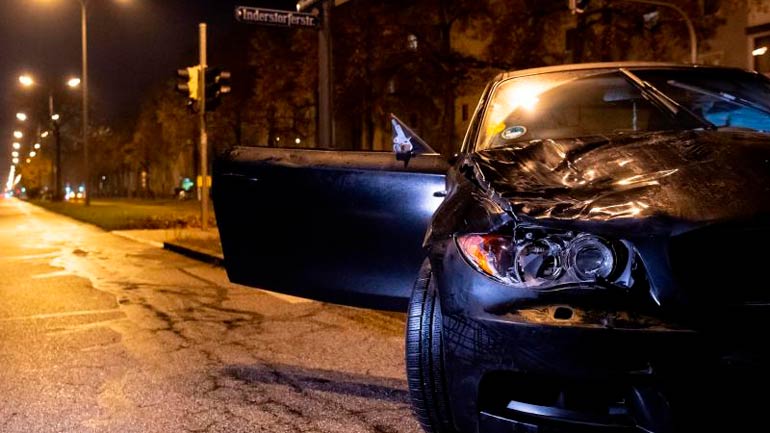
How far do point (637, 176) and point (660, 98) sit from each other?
1.45 metres

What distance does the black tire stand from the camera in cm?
261

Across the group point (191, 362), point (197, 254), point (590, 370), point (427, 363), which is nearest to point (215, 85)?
point (197, 254)

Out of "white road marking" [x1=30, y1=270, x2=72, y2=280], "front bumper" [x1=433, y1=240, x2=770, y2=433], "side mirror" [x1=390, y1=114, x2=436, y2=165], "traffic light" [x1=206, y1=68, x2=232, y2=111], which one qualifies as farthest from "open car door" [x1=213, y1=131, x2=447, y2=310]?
"traffic light" [x1=206, y1=68, x2=232, y2=111]

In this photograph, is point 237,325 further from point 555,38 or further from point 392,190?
point 555,38

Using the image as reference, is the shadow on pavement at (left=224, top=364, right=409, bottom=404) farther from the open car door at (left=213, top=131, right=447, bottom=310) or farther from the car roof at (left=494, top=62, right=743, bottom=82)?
the car roof at (left=494, top=62, right=743, bottom=82)

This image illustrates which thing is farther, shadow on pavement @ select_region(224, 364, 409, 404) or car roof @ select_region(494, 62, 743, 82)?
shadow on pavement @ select_region(224, 364, 409, 404)

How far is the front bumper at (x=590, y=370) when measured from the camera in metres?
2.02

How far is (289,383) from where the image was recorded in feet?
15.2

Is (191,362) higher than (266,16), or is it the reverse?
(266,16)

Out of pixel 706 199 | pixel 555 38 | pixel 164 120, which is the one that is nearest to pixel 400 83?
pixel 555 38

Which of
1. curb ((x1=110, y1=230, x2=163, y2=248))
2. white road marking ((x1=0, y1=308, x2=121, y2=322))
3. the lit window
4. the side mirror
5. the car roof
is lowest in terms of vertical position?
curb ((x1=110, y1=230, x2=163, y2=248))

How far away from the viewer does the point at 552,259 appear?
2.29 m

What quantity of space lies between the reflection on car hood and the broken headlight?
8 cm

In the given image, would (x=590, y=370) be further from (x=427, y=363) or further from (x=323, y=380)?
(x=323, y=380)
